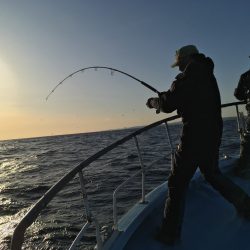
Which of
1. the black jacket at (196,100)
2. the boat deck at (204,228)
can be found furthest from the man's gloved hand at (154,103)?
the boat deck at (204,228)

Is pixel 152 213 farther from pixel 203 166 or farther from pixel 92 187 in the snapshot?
pixel 92 187

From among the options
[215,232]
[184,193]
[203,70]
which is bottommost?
[215,232]

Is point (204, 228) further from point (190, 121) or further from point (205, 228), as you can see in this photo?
point (190, 121)

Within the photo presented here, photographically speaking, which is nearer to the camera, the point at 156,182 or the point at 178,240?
the point at 178,240

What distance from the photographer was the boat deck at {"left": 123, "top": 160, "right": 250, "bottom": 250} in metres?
3.98

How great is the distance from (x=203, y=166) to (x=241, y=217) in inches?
36.9

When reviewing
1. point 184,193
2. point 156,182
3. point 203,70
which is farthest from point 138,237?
point 156,182

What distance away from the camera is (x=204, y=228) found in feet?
14.4

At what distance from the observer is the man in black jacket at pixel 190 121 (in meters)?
3.70

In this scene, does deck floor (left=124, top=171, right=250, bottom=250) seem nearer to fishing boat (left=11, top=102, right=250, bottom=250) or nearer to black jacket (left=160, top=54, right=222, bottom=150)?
fishing boat (left=11, top=102, right=250, bottom=250)

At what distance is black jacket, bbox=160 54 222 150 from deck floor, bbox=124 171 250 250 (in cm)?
105

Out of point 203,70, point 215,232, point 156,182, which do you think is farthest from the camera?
point 156,182

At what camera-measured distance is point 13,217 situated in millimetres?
11148

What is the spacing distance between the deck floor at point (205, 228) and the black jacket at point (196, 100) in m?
1.05
